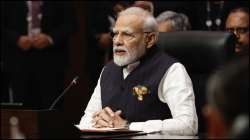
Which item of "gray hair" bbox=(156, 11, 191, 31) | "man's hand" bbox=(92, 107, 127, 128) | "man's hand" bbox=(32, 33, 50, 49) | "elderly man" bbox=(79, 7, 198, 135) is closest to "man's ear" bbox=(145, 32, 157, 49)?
"elderly man" bbox=(79, 7, 198, 135)

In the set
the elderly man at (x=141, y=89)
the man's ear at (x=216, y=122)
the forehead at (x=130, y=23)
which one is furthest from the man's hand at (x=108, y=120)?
the man's ear at (x=216, y=122)

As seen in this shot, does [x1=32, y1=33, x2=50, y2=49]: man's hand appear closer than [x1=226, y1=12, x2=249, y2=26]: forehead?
No

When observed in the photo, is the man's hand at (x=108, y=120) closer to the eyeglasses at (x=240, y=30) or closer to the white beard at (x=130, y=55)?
the white beard at (x=130, y=55)

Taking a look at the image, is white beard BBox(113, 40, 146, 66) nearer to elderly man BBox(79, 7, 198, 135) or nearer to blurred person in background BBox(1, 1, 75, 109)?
elderly man BBox(79, 7, 198, 135)

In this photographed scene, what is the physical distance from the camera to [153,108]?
3061 mm

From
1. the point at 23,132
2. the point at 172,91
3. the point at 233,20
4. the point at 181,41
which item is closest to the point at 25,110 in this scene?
the point at 23,132

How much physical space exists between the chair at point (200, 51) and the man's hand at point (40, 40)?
197 centimetres

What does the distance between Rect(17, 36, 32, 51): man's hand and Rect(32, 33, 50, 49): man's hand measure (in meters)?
0.04

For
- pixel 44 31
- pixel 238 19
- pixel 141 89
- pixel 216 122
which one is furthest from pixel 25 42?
pixel 216 122

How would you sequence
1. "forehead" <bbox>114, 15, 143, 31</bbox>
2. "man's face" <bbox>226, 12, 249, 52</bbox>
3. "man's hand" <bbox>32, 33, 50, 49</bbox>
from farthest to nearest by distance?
"man's hand" <bbox>32, 33, 50, 49</bbox> < "man's face" <bbox>226, 12, 249, 52</bbox> < "forehead" <bbox>114, 15, 143, 31</bbox>

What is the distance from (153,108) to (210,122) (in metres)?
2.08

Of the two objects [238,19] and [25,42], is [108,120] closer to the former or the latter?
[238,19]

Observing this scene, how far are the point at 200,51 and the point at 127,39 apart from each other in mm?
394

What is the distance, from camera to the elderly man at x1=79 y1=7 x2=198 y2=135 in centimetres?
288
